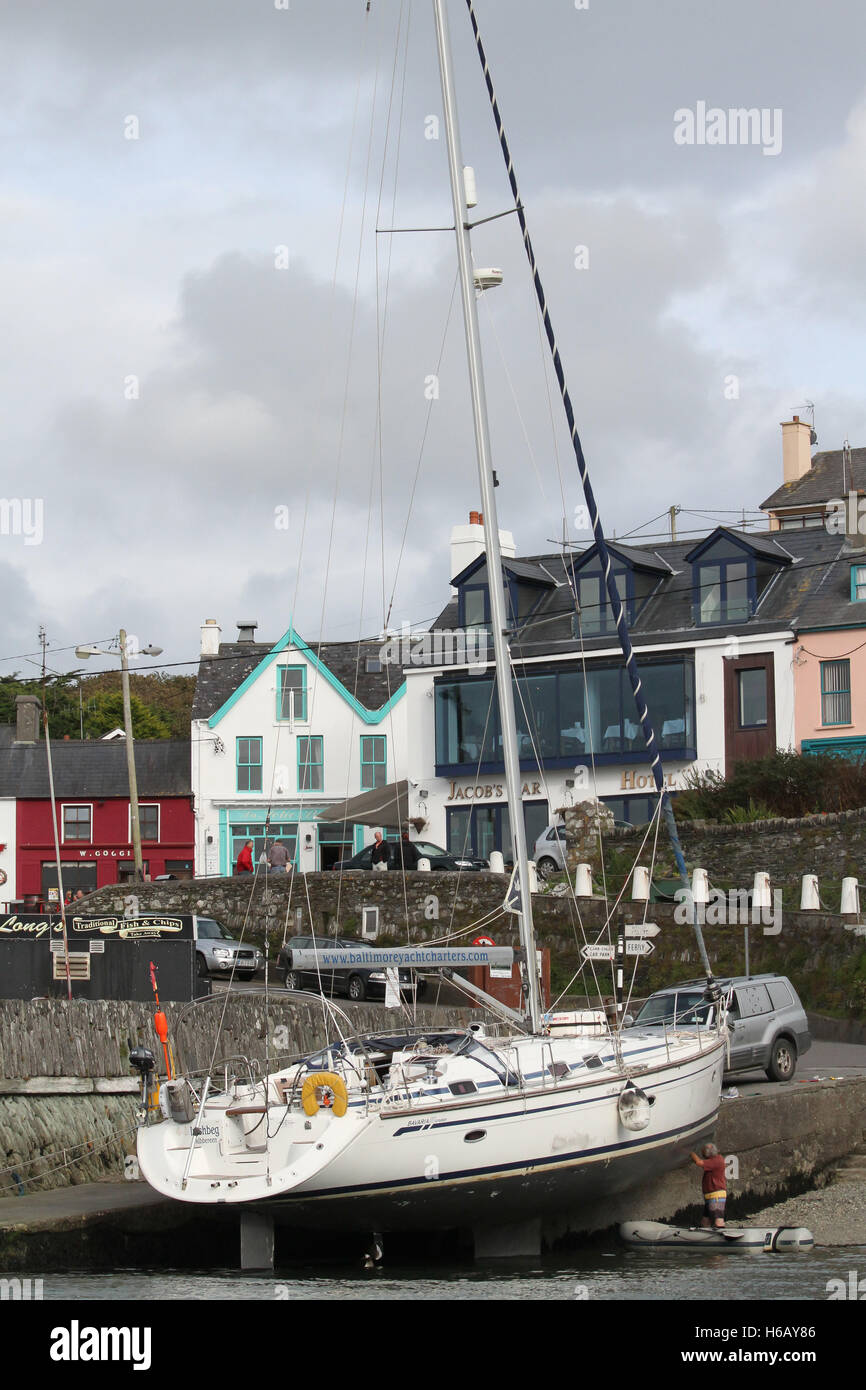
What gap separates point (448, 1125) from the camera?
15414 mm

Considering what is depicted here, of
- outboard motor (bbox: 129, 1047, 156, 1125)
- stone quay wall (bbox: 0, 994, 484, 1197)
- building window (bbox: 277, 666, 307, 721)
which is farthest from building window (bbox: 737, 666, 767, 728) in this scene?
outboard motor (bbox: 129, 1047, 156, 1125)

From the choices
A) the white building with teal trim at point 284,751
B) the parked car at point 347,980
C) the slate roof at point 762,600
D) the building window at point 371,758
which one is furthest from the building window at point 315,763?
the parked car at point 347,980

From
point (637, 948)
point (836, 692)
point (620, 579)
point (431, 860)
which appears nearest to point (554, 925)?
point (431, 860)

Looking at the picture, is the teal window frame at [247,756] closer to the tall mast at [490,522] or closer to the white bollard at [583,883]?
the white bollard at [583,883]

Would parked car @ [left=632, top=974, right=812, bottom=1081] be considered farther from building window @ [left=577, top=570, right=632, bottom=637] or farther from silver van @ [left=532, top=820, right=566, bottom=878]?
building window @ [left=577, top=570, right=632, bottom=637]

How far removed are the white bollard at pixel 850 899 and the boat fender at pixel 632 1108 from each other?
13057 millimetres

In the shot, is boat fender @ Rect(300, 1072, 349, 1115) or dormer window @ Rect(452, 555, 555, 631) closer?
boat fender @ Rect(300, 1072, 349, 1115)

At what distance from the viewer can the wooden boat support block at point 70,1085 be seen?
68.5ft

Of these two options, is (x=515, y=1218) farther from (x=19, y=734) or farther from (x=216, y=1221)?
(x=19, y=734)

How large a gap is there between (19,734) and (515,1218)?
156ft

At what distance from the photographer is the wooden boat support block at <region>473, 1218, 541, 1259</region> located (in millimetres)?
16562

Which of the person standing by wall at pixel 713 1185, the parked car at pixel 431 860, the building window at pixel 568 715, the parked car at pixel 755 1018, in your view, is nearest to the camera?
the person standing by wall at pixel 713 1185

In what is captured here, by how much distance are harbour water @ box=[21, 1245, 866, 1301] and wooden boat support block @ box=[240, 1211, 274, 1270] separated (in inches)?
8.1
